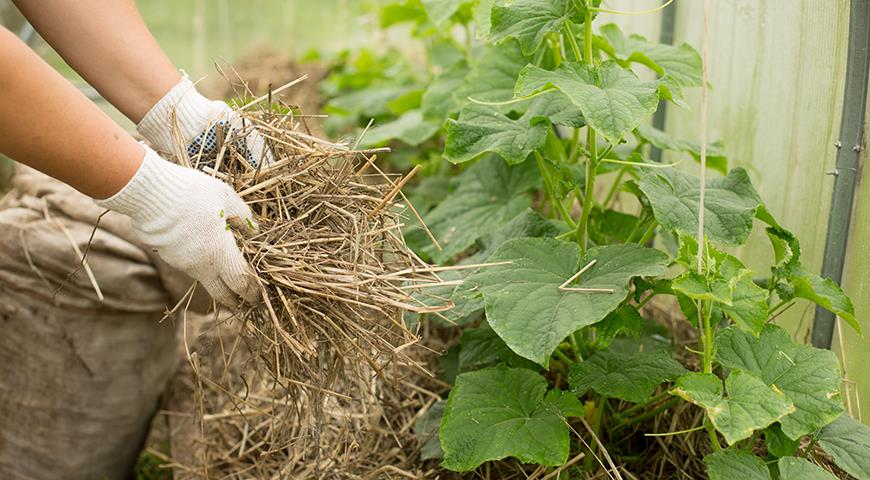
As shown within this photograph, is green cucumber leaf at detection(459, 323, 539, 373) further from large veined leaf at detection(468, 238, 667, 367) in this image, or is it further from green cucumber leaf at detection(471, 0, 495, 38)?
green cucumber leaf at detection(471, 0, 495, 38)

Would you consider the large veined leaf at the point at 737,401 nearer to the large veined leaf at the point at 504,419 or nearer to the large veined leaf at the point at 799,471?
the large veined leaf at the point at 799,471

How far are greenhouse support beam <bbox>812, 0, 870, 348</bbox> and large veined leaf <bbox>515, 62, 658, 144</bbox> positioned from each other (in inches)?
15.1

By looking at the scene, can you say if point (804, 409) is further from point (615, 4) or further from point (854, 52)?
point (615, 4)

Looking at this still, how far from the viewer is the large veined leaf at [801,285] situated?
51.4 inches

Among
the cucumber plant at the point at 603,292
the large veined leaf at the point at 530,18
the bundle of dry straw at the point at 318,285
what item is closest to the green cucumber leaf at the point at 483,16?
the cucumber plant at the point at 603,292

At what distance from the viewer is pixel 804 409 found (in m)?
1.17

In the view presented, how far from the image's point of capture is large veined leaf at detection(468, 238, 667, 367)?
3.89ft

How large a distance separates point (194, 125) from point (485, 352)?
0.66 metres

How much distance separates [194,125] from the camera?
151 cm

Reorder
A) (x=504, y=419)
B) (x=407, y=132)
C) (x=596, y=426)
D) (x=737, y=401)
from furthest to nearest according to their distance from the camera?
(x=407, y=132), (x=596, y=426), (x=504, y=419), (x=737, y=401)

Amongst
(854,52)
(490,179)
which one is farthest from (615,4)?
(854,52)

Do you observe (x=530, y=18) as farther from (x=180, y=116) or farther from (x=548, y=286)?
(x=180, y=116)

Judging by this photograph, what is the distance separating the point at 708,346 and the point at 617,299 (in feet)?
0.50

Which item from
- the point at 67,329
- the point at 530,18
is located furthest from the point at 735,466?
the point at 67,329
